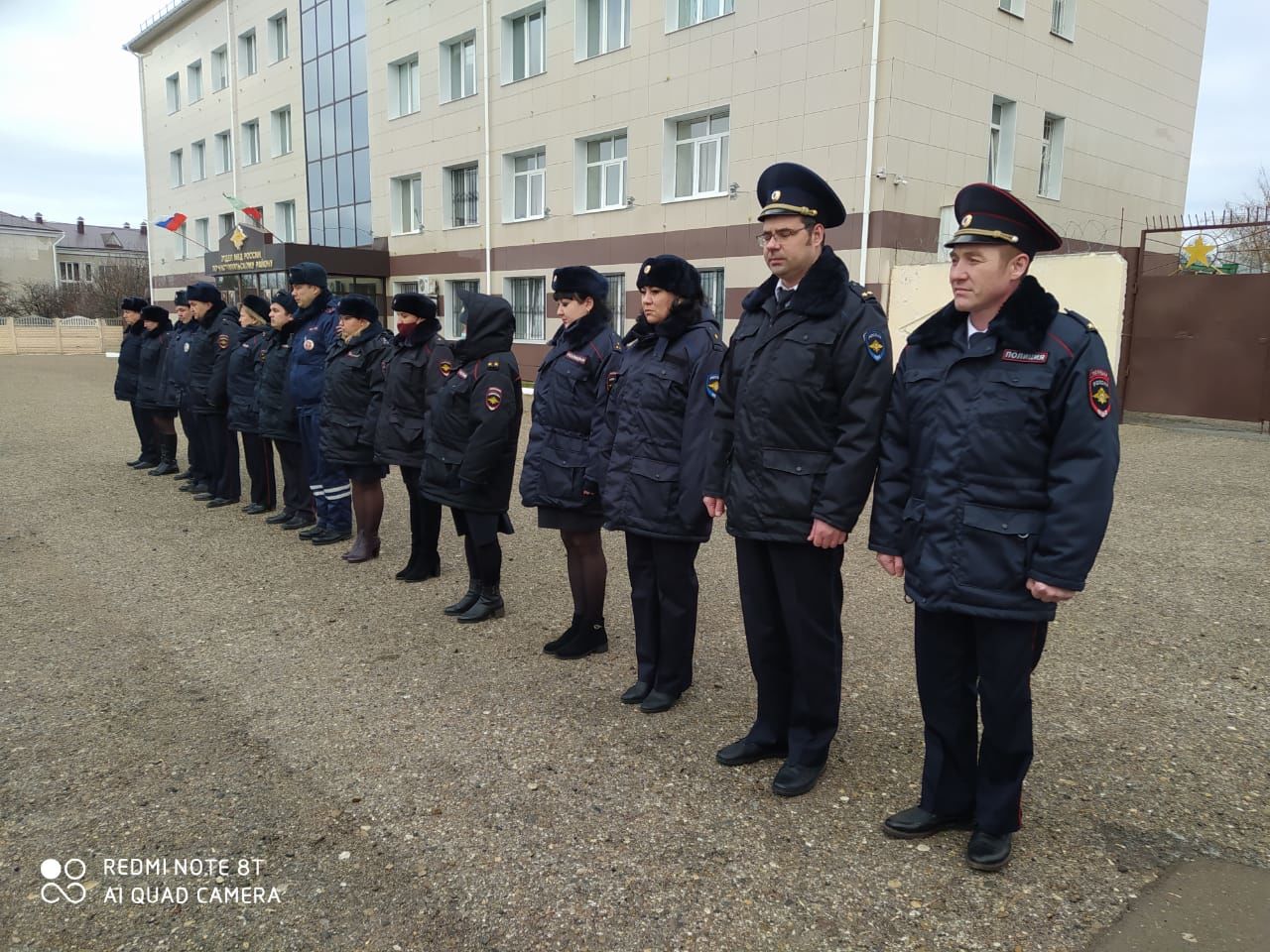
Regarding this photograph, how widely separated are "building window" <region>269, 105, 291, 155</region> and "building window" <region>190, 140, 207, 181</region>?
6.79m

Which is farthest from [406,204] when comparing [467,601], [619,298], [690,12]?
[467,601]

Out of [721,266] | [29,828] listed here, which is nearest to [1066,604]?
[29,828]

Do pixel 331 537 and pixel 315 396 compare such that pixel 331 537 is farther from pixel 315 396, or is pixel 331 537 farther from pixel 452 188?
pixel 452 188

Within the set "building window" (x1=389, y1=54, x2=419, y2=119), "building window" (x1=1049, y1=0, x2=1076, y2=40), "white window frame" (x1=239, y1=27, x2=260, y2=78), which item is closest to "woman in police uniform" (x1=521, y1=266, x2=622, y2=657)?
"building window" (x1=1049, y1=0, x2=1076, y2=40)

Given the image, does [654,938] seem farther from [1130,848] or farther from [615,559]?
[615,559]

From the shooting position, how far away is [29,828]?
3.08 meters

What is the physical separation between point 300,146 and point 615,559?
26.8 m

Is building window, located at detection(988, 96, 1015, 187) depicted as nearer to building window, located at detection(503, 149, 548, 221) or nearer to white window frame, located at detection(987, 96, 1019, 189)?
white window frame, located at detection(987, 96, 1019, 189)

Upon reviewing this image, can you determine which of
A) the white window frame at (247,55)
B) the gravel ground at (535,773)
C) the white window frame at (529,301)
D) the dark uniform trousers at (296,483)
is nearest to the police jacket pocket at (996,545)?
the gravel ground at (535,773)

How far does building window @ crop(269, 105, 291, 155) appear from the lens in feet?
97.8

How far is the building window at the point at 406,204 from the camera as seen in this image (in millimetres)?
24348

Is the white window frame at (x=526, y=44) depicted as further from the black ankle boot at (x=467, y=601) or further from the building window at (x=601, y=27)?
the black ankle boot at (x=467, y=601)

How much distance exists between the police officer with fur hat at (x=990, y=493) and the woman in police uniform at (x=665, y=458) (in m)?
1.00

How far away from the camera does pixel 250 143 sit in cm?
3183
